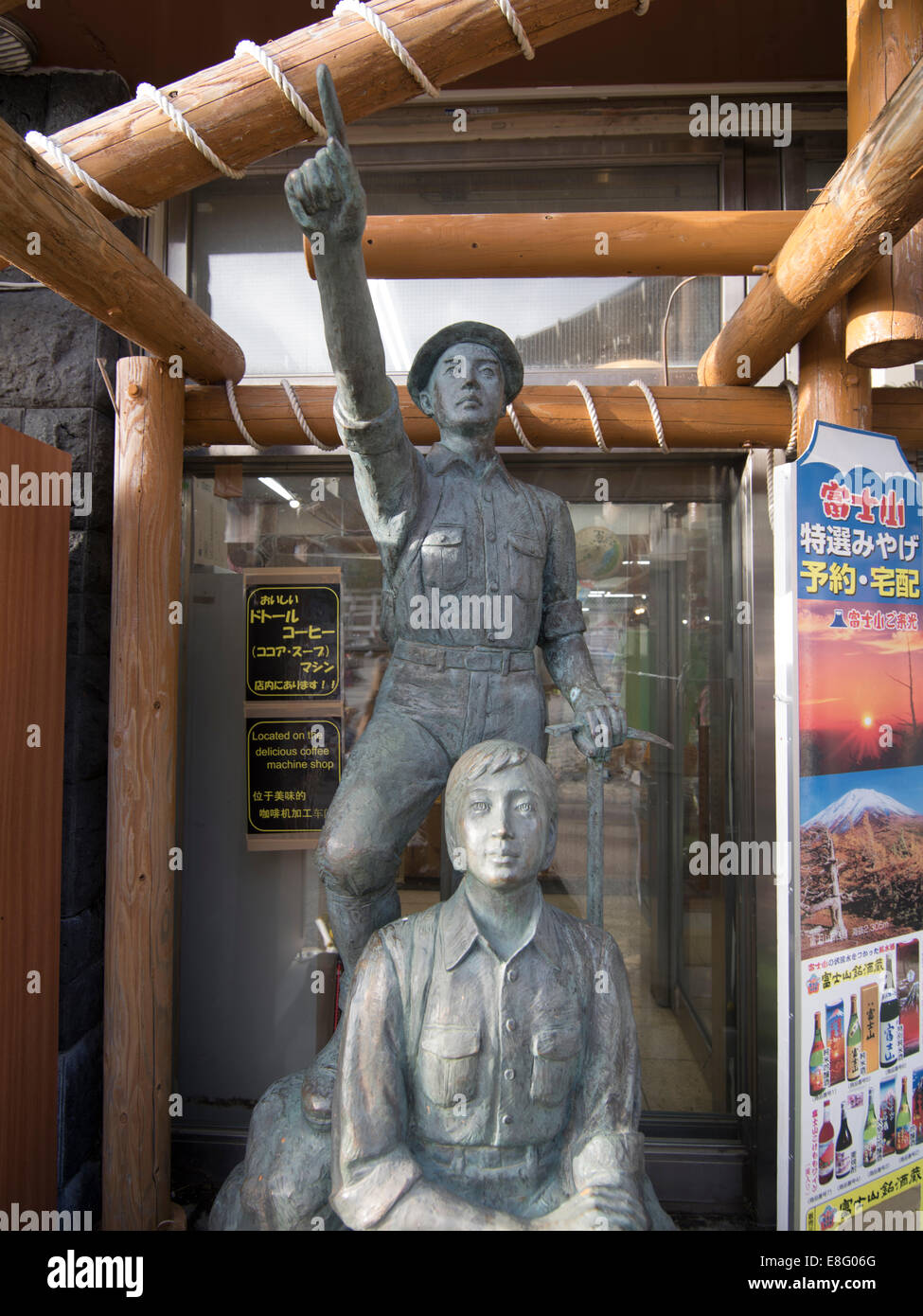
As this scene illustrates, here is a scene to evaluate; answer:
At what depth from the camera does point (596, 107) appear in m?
4.24

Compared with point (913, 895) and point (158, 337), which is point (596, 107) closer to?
point (158, 337)

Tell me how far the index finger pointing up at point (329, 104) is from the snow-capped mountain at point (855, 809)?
7.07 feet

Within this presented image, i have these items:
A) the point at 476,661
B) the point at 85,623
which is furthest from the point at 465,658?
the point at 85,623

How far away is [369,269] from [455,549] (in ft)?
4.04

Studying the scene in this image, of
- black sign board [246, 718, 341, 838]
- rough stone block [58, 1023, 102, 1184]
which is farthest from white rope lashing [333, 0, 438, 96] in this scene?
rough stone block [58, 1023, 102, 1184]

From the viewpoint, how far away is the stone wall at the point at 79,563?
11.7 feet

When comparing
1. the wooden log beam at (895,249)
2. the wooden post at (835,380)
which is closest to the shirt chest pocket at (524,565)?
the wooden post at (835,380)

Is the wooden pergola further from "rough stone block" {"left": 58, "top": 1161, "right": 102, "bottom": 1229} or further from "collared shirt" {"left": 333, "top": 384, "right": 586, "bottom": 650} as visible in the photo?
"collared shirt" {"left": 333, "top": 384, "right": 586, "bottom": 650}

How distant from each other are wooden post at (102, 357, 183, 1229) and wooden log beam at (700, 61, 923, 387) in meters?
2.19

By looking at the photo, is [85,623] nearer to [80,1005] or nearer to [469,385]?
[80,1005]

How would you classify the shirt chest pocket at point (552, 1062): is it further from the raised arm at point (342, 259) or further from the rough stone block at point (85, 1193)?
the rough stone block at point (85, 1193)

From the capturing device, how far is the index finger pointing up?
63.5 inches

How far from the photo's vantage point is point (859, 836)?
8.44 ft
